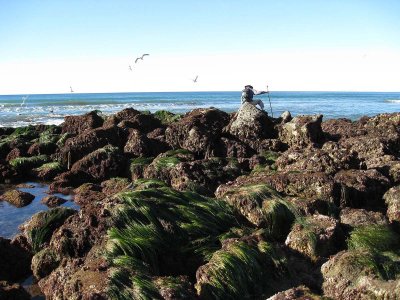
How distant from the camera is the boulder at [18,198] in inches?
320

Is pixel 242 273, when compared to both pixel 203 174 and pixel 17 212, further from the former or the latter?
pixel 17 212

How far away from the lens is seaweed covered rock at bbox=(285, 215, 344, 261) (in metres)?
4.77

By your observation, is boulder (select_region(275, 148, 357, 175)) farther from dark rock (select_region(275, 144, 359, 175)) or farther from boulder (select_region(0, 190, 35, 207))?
boulder (select_region(0, 190, 35, 207))

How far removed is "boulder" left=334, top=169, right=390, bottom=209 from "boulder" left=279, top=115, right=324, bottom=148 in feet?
11.4

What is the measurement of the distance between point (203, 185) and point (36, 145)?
7.15m

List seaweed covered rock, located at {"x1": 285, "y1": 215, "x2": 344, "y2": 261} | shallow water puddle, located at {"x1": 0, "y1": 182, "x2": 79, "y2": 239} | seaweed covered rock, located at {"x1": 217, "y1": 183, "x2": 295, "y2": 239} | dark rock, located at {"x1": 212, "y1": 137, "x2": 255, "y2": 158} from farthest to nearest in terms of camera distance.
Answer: dark rock, located at {"x1": 212, "y1": 137, "x2": 255, "y2": 158} → shallow water puddle, located at {"x1": 0, "y1": 182, "x2": 79, "y2": 239} → seaweed covered rock, located at {"x1": 217, "y1": 183, "x2": 295, "y2": 239} → seaweed covered rock, located at {"x1": 285, "y1": 215, "x2": 344, "y2": 261}

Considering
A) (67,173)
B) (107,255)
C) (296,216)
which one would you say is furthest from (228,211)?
(67,173)

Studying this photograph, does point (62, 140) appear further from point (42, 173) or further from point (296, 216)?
point (296, 216)

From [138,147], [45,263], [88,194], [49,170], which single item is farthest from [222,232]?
[49,170]

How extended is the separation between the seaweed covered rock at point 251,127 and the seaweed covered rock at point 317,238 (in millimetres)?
5765

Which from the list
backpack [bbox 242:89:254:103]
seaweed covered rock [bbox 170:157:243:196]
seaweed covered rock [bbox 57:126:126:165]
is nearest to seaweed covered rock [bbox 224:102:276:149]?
seaweed covered rock [bbox 170:157:243:196]

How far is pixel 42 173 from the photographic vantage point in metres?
10.5

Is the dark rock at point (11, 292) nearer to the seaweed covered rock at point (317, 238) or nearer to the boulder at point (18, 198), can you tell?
the seaweed covered rock at point (317, 238)

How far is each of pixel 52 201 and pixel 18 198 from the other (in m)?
0.77
